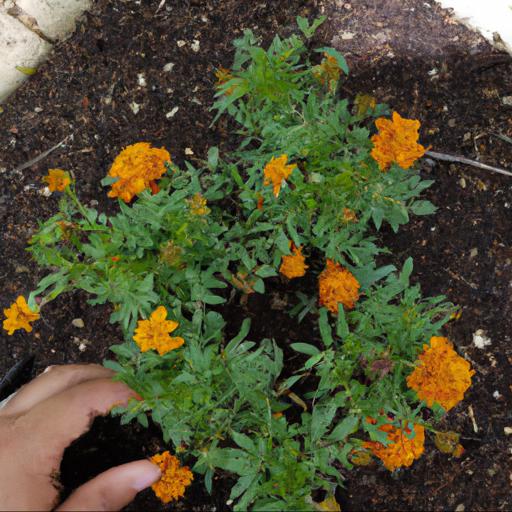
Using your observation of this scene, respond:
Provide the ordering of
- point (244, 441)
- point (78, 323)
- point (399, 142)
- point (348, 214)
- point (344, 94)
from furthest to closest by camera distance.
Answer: point (78, 323)
point (344, 94)
point (348, 214)
point (244, 441)
point (399, 142)

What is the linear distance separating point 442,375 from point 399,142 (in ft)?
2.28

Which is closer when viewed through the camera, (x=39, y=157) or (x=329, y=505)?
(x=329, y=505)

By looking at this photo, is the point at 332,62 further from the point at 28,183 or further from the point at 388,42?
the point at 28,183

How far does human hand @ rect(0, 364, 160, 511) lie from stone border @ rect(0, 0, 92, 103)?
1.72 metres

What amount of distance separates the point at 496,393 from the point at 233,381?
1.31 meters

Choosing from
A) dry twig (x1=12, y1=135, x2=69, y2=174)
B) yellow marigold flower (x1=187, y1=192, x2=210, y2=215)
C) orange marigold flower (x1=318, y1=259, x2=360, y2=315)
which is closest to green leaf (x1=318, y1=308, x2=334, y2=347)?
orange marigold flower (x1=318, y1=259, x2=360, y2=315)

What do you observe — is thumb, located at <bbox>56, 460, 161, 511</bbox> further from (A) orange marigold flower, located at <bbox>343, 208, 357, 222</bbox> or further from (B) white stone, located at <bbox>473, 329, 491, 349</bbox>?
(B) white stone, located at <bbox>473, 329, 491, 349</bbox>

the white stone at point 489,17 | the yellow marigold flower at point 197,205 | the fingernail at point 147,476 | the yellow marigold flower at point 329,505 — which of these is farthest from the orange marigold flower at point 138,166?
the white stone at point 489,17

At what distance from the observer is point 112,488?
1.79 metres

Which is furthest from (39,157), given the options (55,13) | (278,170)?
(278,170)

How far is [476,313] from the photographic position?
2.57 meters

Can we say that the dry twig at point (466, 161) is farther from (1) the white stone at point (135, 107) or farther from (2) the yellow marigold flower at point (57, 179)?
(2) the yellow marigold flower at point (57, 179)

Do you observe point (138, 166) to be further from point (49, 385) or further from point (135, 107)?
point (135, 107)

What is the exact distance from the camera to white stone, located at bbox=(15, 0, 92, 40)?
9.52 ft
